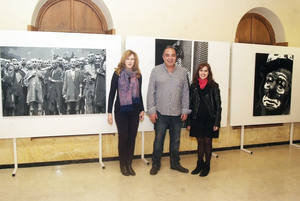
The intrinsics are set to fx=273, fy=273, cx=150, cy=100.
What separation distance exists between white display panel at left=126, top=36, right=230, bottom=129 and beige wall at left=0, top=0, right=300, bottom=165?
0.36 m

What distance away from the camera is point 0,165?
3758 mm

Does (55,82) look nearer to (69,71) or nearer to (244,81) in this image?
(69,71)

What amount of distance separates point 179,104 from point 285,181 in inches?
63.9

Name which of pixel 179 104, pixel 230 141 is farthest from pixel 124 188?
pixel 230 141

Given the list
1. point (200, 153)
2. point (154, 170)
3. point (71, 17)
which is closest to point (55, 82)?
point (71, 17)

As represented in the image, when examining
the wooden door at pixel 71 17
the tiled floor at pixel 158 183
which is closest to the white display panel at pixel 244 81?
the tiled floor at pixel 158 183

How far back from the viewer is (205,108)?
3426 millimetres

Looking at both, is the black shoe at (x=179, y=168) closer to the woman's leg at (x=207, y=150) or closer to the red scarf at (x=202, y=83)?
the woman's leg at (x=207, y=150)

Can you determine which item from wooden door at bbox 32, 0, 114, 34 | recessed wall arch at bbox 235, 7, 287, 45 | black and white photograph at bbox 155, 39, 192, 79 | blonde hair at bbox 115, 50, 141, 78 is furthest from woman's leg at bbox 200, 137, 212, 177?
recessed wall arch at bbox 235, 7, 287, 45

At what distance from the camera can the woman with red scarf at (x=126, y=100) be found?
3416 mm

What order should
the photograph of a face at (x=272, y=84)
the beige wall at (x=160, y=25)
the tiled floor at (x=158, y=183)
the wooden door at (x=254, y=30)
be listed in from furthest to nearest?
the wooden door at (x=254, y=30) < the photograph of a face at (x=272, y=84) < the beige wall at (x=160, y=25) < the tiled floor at (x=158, y=183)

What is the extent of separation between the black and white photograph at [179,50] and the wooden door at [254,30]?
1217mm

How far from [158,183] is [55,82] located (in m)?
1.83

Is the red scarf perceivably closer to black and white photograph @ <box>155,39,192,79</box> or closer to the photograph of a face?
black and white photograph @ <box>155,39,192,79</box>
